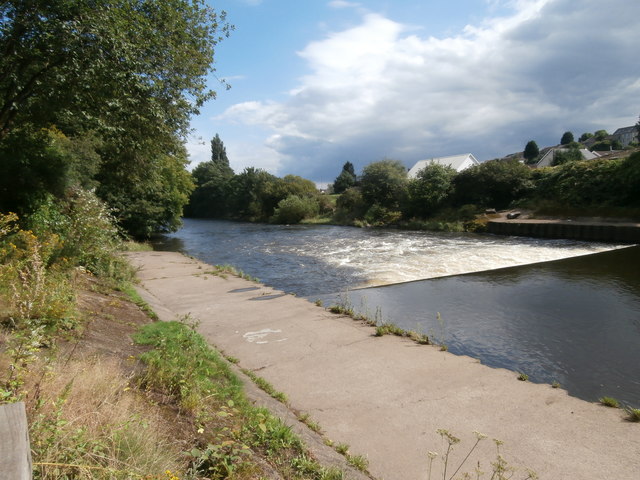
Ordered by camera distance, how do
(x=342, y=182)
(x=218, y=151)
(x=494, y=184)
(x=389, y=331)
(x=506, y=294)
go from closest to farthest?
1. (x=389, y=331)
2. (x=506, y=294)
3. (x=494, y=184)
4. (x=342, y=182)
5. (x=218, y=151)

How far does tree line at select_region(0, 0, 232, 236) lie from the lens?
8133mm

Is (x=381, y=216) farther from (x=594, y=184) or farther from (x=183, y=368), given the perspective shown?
(x=183, y=368)

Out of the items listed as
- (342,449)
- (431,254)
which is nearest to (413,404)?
(342,449)

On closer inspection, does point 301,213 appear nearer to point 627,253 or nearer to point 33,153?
point 627,253

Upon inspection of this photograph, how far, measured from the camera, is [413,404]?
5004 mm

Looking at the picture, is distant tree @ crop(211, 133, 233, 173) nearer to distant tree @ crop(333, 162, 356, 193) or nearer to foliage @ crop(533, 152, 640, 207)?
distant tree @ crop(333, 162, 356, 193)

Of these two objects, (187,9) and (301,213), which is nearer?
(187,9)

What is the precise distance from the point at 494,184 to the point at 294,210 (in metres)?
26.4

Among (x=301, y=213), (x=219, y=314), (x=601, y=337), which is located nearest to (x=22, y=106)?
(x=219, y=314)

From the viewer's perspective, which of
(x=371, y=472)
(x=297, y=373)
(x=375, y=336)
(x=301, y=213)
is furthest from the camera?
(x=301, y=213)

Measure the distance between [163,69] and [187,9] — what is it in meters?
3.05

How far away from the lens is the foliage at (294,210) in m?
54.2

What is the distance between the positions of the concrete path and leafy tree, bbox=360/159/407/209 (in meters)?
38.9

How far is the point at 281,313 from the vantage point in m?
9.48
